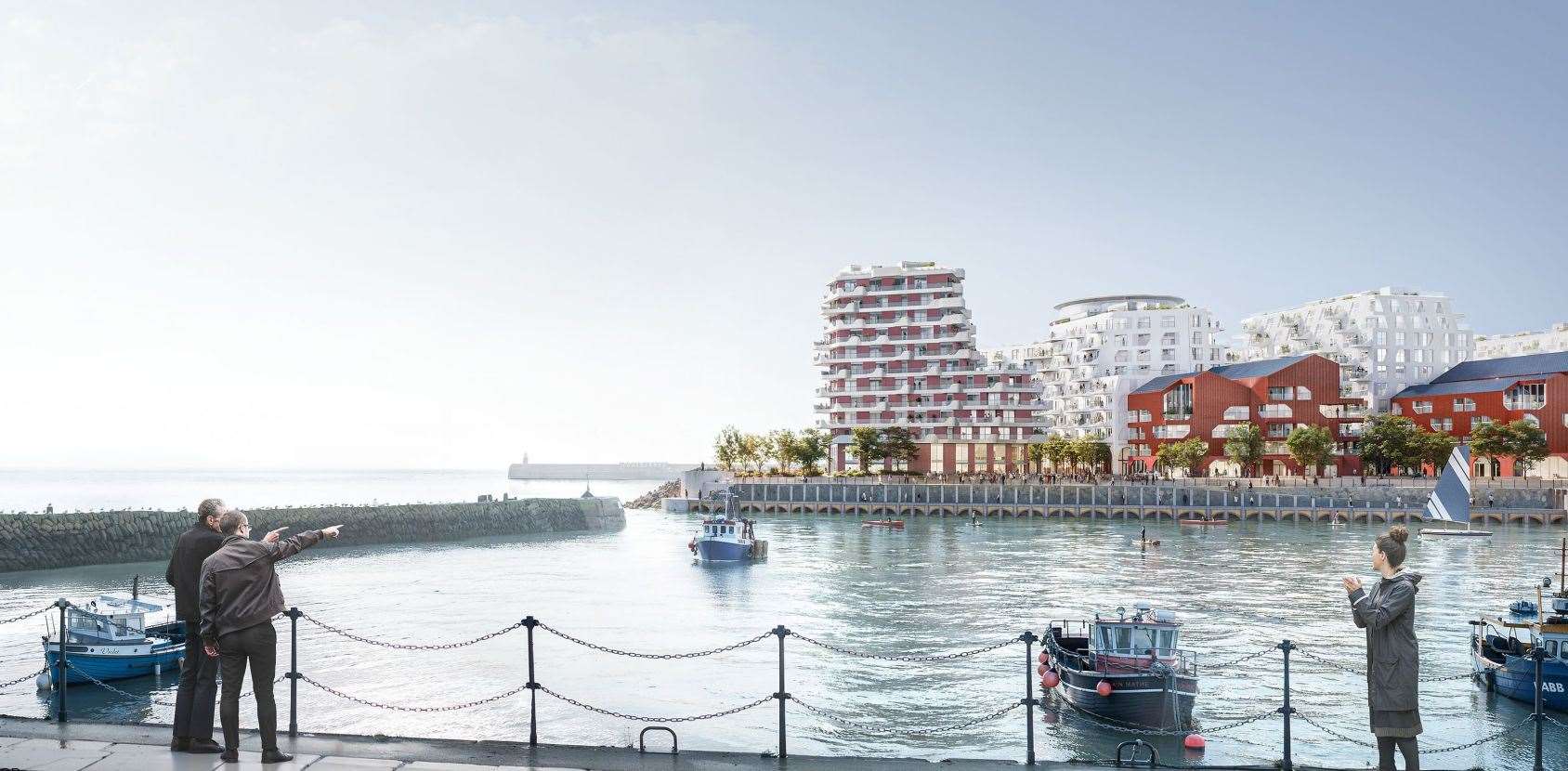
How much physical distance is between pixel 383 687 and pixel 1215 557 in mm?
59782

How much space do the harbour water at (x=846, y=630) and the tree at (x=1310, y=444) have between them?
141ft

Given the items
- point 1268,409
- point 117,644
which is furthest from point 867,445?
point 117,644

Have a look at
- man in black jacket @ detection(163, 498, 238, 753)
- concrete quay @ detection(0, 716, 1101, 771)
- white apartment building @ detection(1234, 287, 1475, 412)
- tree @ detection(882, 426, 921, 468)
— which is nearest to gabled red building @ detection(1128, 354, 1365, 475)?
white apartment building @ detection(1234, 287, 1475, 412)

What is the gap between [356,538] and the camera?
86.0m

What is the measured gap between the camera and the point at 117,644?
31.0m

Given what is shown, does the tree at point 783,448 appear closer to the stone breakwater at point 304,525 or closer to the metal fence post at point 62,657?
the stone breakwater at point 304,525

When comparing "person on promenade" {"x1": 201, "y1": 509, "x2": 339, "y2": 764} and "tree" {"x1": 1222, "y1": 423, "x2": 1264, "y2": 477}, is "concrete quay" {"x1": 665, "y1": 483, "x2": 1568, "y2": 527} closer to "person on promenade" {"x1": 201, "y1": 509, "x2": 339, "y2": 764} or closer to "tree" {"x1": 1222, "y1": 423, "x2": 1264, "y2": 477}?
"tree" {"x1": 1222, "y1": 423, "x2": 1264, "y2": 477}

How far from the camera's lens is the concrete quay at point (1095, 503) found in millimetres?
114438

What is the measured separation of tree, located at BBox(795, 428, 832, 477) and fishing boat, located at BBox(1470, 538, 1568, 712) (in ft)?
409

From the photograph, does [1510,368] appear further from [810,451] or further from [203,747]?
[203,747]

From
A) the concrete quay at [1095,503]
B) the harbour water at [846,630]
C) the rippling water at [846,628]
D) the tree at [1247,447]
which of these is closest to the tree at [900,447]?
the concrete quay at [1095,503]

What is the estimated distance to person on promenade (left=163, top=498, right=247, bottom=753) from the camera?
38.1 ft

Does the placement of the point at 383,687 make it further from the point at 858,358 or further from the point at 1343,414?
the point at 1343,414

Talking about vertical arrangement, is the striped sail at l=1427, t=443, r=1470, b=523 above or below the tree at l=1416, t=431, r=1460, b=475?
below
